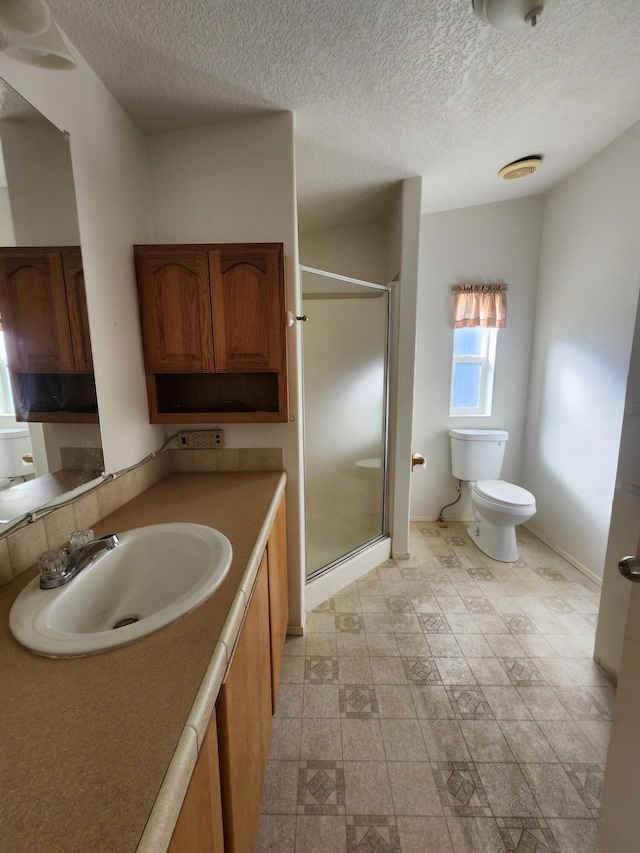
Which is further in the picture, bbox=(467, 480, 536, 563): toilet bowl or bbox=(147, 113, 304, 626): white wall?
bbox=(467, 480, 536, 563): toilet bowl

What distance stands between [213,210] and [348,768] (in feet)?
7.41

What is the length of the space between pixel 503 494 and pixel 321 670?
5.51 feet

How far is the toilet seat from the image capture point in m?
2.30

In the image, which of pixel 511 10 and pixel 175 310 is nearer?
pixel 511 10

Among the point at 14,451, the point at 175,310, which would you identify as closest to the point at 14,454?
the point at 14,451

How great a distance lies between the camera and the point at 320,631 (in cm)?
180

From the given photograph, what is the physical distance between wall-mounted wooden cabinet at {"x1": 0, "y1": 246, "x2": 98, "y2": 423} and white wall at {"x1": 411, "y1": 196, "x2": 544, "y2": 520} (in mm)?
2345

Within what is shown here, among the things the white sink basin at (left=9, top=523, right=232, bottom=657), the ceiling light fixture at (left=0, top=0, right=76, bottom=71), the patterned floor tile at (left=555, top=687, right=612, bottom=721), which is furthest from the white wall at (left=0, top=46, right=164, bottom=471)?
the patterned floor tile at (left=555, top=687, right=612, bottom=721)

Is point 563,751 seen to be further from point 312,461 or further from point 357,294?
point 357,294

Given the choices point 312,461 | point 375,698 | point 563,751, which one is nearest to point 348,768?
point 375,698

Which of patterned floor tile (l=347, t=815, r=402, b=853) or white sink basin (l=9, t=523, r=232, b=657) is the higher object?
white sink basin (l=9, t=523, r=232, b=657)

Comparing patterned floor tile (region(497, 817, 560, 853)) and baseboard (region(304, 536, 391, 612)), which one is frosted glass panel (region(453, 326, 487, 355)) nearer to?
baseboard (region(304, 536, 391, 612))

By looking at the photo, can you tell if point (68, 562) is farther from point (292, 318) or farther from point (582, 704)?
point (582, 704)

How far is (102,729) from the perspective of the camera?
0.48 metres
